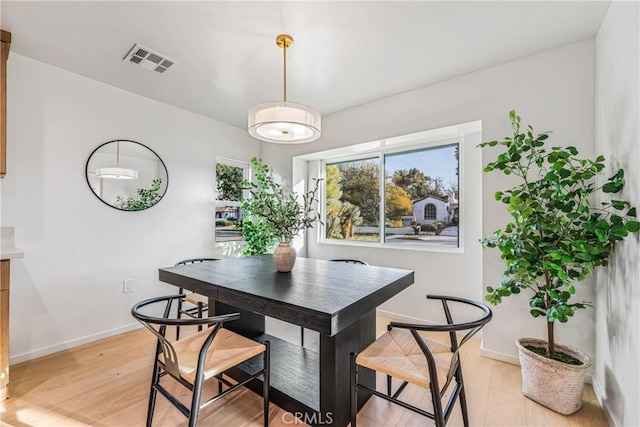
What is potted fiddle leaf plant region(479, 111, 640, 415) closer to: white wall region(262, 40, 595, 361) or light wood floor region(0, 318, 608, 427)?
light wood floor region(0, 318, 608, 427)

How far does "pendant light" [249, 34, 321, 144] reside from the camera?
5.74 ft

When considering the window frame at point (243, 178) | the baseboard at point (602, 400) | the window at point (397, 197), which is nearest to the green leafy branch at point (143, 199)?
the window frame at point (243, 178)

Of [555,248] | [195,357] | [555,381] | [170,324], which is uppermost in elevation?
[555,248]

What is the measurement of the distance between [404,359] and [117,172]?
300cm

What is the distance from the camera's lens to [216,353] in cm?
151

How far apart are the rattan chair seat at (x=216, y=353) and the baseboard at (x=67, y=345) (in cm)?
171

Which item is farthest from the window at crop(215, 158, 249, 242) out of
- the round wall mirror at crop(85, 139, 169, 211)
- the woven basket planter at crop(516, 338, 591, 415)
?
the woven basket planter at crop(516, 338, 591, 415)

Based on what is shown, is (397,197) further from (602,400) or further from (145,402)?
(145,402)

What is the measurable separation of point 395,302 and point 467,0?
2.85m

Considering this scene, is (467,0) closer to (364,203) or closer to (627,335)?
(627,335)

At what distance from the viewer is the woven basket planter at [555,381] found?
5.58 ft

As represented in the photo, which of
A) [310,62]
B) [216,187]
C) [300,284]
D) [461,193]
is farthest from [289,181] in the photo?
[300,284]

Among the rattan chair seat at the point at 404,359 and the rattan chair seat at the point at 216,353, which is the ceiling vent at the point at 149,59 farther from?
the rattan chair seat at the point at 404,359

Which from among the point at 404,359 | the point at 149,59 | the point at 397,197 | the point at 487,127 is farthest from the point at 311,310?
the point at 397,197
